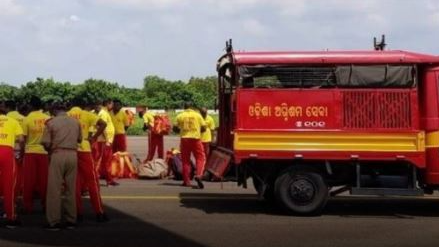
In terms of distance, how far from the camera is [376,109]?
1078cm

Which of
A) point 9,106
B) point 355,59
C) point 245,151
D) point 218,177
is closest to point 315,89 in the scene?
point 355,59

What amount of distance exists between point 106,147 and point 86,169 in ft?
16.3

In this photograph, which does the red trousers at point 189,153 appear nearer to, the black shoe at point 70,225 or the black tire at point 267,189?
the black tire at point 267,189

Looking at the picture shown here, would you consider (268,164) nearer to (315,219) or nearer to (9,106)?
(315,219)

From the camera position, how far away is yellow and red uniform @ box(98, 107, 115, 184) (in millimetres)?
14773

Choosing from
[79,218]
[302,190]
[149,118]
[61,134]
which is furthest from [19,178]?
[149,118]

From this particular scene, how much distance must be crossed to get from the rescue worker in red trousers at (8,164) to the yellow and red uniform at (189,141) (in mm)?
5375

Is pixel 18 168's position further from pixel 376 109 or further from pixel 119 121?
pixel 376 109

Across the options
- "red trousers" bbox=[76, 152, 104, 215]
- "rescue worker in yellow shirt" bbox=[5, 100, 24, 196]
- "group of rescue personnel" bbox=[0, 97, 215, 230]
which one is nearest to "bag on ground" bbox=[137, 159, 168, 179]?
"group of rescue personnel" bbox=[0, 97, 215, 230]

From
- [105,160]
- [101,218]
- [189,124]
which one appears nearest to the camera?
[101,218]

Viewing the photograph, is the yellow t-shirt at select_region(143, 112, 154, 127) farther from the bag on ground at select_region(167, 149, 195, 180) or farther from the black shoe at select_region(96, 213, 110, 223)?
the black shoe at select_region(96, 213, 110, 223)

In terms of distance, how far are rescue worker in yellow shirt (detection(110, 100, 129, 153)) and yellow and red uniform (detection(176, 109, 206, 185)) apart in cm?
178

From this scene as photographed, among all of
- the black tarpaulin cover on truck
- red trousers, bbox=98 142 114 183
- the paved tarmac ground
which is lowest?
the paved tarmac ground

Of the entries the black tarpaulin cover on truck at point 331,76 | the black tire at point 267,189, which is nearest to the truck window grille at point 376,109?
the black tarpaulin cover on truck at point 331,76
